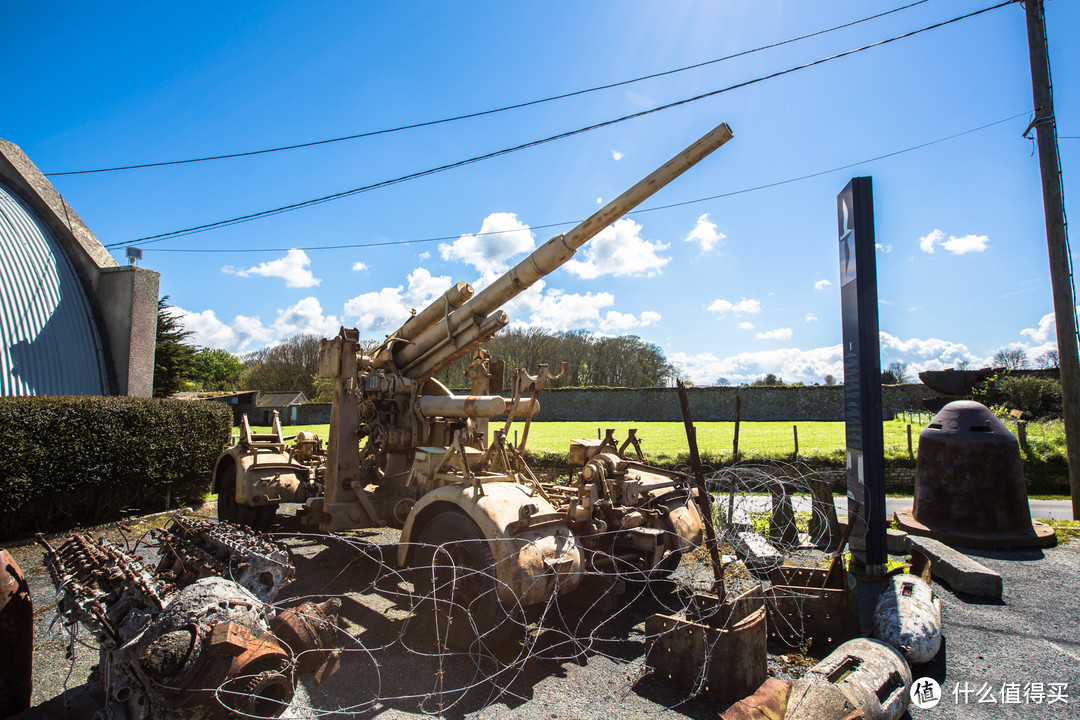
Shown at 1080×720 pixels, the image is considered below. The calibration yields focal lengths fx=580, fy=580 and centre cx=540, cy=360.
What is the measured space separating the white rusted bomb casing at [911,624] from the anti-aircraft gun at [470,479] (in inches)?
68.8

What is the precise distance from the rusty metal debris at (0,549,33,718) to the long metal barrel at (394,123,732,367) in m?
4.44

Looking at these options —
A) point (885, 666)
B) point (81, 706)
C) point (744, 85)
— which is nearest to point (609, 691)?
point (885, 666)

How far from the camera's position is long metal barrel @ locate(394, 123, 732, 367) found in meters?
5.67

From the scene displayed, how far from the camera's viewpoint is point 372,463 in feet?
25.6

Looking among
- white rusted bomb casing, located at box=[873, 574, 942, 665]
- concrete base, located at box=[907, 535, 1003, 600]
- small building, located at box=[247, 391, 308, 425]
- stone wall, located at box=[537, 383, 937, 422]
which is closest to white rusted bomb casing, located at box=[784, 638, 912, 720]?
white rusted bomb casing, located at box=[873, 574, 942, 665]

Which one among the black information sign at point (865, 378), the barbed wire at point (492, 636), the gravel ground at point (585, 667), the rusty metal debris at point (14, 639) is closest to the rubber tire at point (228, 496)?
the gravel ground at point (585, 667)

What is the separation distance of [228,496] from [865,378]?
901 cm

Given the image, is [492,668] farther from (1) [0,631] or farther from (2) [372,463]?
(2) [372,463]

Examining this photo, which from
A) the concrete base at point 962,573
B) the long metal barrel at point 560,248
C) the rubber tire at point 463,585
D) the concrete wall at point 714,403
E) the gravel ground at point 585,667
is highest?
the long metal barrel at point 560,248

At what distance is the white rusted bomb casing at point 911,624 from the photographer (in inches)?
180

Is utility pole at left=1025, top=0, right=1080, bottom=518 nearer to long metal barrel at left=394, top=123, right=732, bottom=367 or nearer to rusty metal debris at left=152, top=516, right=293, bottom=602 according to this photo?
long metal barrel at left=394, top=123, right=732, bottom=367

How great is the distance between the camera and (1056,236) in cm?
1012

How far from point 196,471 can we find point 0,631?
8.75m

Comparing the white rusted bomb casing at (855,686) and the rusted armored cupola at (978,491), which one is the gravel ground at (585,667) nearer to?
the white rusted bomb casing at (855,686)
